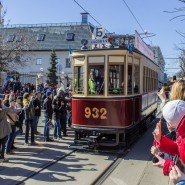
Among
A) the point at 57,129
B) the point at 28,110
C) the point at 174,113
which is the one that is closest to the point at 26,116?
the point at 28,110

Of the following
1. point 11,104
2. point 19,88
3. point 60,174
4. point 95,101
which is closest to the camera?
point 60,174

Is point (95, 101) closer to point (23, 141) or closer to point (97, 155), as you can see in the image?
point (97, 155)

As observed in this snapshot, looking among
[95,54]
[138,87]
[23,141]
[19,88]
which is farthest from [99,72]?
[19,88]

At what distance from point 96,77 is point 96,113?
1101 mm

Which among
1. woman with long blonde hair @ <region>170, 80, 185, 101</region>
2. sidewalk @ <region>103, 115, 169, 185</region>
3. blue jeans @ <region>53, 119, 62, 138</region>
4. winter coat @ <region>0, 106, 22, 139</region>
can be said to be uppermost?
woman with long blonde hair @ <region>170, 80, 185, 101</region>

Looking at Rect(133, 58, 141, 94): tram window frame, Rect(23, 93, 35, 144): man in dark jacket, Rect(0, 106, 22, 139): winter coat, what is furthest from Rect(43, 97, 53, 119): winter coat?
Rect(0, 106, 22, 139): winter coat

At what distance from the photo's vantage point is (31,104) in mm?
12289

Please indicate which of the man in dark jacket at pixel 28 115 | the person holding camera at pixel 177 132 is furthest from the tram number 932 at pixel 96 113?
the person holding camera at pixel 177 132

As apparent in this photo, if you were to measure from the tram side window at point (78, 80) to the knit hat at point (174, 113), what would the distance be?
27.3 ft

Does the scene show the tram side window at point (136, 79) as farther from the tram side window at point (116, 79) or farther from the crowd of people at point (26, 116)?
the crowd of people at point (26, 116)

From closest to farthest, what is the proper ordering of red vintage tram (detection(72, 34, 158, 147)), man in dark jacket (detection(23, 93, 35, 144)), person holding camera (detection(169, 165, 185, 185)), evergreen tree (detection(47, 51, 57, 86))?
person holding camera (detection(169, 165, 185, 185)) → red vintage tram (detection(72, 34, 158, 147)) → man in dark jacket (detection(23, 93, 35, 144)) → evergreen tree (detection(47, 51, 57, 86))

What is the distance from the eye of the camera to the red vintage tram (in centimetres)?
1101

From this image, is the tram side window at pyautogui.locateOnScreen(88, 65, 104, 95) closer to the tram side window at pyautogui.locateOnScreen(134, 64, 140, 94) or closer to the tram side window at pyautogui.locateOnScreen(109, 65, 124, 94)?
the tram side window at pyautogui.locateOnScreen(109, 65, 124, 94)

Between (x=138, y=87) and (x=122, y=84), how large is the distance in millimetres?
1942
